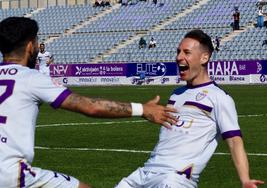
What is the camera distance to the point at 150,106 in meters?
6.30

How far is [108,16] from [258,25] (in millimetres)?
16594

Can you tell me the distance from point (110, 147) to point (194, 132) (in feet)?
31.6

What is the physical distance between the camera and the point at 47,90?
6.11m

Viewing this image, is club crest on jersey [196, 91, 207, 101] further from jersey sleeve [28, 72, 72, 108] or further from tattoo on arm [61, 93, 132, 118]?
jersey sleeve [28, 72, 72, 108]

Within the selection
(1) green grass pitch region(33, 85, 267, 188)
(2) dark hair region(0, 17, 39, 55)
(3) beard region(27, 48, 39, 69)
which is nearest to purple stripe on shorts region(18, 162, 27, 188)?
(3) beard region(27, 48, 39, 69)

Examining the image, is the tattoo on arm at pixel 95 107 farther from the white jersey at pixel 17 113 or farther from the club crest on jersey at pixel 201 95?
the club crest on jersey at pixel 201 95

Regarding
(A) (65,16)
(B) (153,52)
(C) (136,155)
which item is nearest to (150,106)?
(C) (136,155)

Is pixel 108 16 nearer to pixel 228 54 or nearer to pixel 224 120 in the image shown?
pixel 228 54

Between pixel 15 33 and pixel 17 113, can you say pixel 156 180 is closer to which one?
pixel 17 113

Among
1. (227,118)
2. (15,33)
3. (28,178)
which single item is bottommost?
(28,178)

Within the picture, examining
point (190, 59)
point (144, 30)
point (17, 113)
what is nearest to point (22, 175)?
point (17, 113)

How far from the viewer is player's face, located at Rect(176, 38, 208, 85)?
721 centimetres

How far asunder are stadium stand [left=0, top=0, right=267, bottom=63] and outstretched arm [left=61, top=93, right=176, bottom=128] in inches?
1774

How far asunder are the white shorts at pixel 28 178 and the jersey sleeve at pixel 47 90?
1.73 ft
